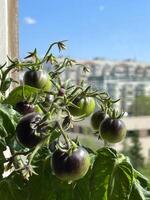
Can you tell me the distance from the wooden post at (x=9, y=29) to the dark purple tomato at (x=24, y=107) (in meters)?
0.21

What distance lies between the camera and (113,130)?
545 mm

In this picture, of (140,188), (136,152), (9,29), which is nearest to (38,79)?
(140,188)

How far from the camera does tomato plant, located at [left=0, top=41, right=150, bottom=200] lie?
18.3 inches

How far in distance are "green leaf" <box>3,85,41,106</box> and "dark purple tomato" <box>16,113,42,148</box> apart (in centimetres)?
8

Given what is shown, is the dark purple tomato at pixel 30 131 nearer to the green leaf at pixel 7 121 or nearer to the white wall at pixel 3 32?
the green leaf at pixel 7 121

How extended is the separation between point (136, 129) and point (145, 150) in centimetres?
171

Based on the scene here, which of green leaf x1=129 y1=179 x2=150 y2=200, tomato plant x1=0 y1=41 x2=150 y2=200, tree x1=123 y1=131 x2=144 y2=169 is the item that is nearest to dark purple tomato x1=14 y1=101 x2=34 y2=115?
tomato plant x1=0 y1=41 x2=150 y2=200

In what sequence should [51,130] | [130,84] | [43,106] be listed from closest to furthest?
[51,130]
[43,106]
[130,84]

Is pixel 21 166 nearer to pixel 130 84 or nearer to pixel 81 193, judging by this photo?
pixel 81 193

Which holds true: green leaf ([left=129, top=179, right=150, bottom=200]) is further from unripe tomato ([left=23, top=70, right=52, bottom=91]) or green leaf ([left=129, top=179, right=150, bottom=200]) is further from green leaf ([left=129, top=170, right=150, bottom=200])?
unripe tomato ([left=23, top=70, right=52, bottom=91])

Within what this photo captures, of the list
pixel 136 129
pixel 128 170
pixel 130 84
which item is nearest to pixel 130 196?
pixel 128 170

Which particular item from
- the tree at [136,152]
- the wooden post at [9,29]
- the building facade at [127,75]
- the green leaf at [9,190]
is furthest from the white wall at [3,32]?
the building facade at [127,75]

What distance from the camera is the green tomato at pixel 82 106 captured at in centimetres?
55

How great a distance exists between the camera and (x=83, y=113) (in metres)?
0.56
